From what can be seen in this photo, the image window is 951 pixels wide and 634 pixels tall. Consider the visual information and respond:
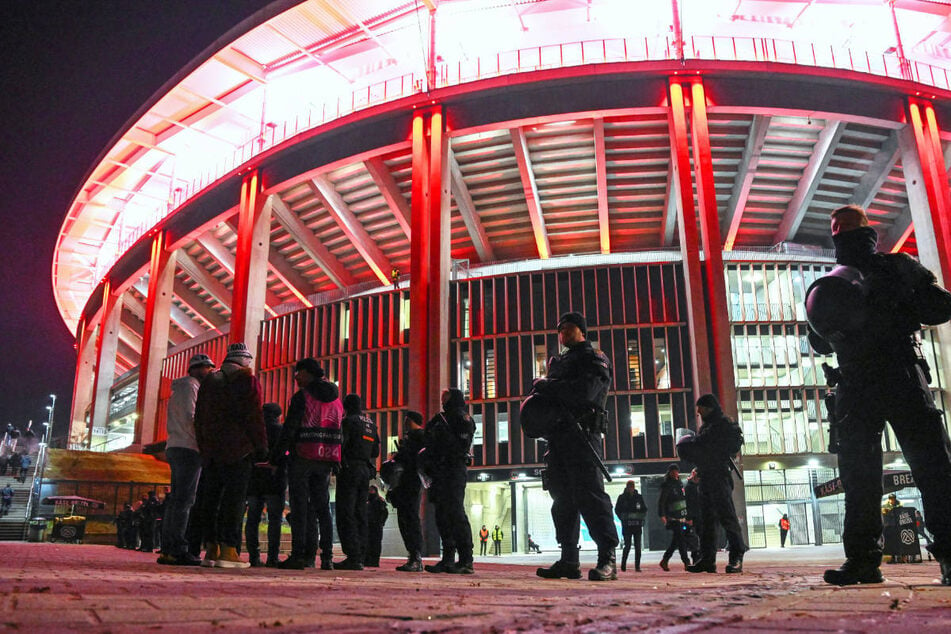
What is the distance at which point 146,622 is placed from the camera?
162 cm

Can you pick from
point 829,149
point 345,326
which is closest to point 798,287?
point 829,149

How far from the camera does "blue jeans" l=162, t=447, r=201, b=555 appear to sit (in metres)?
5.58

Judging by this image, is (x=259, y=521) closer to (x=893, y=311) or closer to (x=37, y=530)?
(x=893, y=311)

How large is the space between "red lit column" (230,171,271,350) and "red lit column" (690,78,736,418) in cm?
1346

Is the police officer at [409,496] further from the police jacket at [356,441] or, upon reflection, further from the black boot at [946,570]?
the black boot at [946,570]

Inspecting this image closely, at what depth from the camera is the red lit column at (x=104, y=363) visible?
33.8 metres

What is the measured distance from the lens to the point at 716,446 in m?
6.41

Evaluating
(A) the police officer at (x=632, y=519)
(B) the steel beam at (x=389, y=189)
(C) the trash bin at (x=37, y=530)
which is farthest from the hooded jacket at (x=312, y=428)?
(B) the steel beam at (x=389, y=189)

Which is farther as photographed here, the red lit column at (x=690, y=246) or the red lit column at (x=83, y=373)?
the red lit column at (x=83, y=373)

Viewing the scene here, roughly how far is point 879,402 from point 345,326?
22.5m

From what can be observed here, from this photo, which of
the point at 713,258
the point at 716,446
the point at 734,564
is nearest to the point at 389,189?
the point at 713,258

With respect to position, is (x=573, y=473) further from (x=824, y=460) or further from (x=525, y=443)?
(x=824, y=460)

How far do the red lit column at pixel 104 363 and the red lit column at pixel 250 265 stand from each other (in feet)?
47.1

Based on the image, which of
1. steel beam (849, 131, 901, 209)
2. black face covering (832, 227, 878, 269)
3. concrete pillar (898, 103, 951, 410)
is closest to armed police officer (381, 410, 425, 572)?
black face covering (832, 227, 878, 269)
